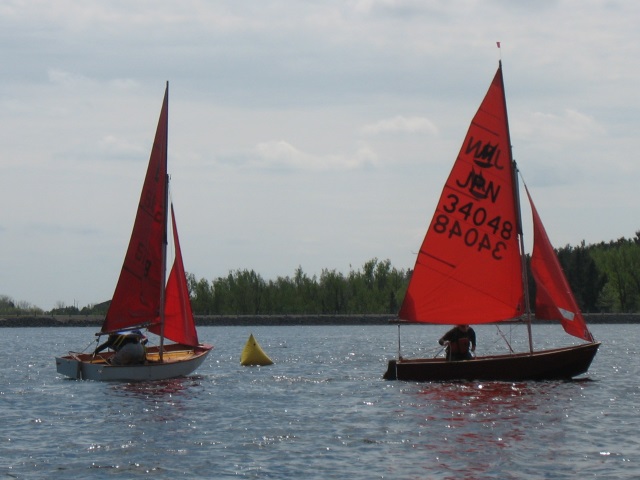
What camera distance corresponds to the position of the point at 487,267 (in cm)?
3531

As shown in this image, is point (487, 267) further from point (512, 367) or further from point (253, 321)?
point (253, 321)

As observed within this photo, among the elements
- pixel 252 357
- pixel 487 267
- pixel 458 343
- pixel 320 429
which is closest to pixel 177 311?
pixel 458 343

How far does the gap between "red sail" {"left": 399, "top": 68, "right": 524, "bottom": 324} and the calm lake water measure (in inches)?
96.8

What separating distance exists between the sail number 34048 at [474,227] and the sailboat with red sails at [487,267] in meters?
0.03

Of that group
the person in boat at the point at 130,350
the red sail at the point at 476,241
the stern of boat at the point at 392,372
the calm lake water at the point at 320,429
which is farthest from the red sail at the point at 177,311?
the red sail at the point at 476,241

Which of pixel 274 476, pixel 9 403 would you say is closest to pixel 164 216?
pixel 9 403

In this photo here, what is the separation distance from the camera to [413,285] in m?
35.6

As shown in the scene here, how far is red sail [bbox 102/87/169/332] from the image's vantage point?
126ft

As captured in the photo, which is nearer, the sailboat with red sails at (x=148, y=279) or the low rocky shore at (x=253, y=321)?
the sailboat with red sails at (x=148, y=279)

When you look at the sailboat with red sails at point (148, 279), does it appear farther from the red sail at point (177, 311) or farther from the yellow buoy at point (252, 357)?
the yellow buoy at point (252, 357)

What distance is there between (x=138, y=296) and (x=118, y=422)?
396 inches

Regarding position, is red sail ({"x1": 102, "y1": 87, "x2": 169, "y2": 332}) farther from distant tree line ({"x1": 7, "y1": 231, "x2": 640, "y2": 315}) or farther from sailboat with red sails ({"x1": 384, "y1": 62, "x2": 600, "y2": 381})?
distant tree line ({"x1": 7, "y1": 231, "x2": 640, "y2": 315})

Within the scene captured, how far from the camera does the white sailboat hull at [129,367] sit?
37.3 metres

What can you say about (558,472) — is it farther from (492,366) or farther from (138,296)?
(138,296)
